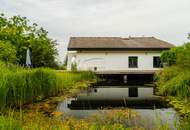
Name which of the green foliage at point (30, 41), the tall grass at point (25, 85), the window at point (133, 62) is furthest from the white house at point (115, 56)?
the tall grass at point (25, 85)

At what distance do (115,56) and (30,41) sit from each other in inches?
289

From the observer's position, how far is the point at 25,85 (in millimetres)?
8406

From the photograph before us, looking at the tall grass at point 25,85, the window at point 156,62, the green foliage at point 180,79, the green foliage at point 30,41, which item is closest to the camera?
the tall grass at point 25,85

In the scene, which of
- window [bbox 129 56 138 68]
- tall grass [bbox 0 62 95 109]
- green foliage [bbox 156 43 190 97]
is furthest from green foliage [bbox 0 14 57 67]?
green foliage [bbox 156 43 190 97]

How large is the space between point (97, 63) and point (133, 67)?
3.08m

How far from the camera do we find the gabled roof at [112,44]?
76.6 ft

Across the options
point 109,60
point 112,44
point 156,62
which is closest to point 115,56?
point 109,60

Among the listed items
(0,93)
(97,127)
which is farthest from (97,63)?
(97,127)

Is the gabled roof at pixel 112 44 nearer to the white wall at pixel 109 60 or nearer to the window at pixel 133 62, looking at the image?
the white wall at pixel 109 60

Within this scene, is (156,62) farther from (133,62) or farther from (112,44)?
(112,44)

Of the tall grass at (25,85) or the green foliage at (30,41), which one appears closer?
the tall grass at (25,85)

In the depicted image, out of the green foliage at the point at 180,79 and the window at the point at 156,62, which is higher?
the window at the point at 156,62

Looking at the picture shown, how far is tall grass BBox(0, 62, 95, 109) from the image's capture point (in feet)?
24.4

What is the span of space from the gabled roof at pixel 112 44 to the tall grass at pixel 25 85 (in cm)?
1124
